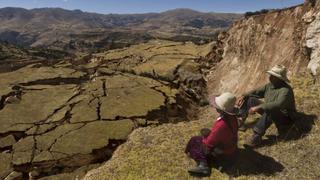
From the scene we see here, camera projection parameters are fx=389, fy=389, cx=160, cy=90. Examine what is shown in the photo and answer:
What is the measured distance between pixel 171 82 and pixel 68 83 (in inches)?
261

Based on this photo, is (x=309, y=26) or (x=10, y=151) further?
(x=309, y=26)

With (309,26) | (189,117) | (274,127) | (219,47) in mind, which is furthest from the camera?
(219,47)

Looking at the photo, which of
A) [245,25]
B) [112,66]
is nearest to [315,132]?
[245,25]

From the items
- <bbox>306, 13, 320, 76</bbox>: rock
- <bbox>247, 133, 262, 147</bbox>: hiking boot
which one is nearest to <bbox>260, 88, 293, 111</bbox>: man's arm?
<bbox>247, 133, 262, 147</bbox>: hiking boot

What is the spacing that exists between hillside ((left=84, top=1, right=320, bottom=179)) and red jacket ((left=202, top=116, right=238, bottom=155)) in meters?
0.89

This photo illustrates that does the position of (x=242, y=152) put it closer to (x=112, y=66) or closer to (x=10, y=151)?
(x=10, y=151)

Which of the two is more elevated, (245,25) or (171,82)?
(245,25)

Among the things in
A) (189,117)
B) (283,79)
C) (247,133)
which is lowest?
(189,117)

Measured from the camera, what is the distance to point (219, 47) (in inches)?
1160

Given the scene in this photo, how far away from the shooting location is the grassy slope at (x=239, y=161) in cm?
1033

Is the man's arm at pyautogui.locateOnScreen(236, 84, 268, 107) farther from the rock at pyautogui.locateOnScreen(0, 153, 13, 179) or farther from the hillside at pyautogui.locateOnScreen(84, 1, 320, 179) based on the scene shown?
the rock at pyautogui.locateOnScreen(0, 153, 13, 179)

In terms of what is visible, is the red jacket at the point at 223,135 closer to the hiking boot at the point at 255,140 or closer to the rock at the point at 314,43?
the hiking boot at the point at 255,140

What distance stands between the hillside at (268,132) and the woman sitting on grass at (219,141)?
0.37 metres

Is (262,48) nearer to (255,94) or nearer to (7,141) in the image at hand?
(255,94)
